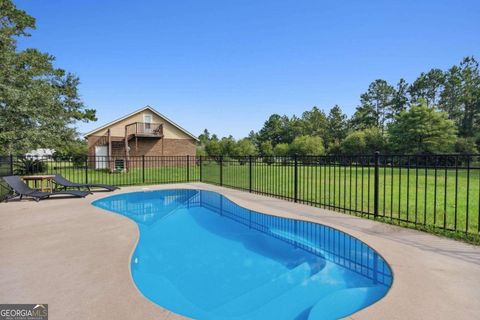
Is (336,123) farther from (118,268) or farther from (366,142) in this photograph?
(118,268)

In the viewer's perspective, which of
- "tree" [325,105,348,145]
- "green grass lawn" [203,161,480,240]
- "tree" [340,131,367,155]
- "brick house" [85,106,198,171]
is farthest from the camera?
"tree" [325,105,348,145]

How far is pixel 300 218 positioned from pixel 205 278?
2.98 m

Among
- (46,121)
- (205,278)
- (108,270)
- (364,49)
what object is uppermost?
(364,49)

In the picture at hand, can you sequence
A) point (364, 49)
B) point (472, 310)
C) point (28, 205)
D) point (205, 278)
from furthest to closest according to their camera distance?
point (364, 49) < point (28, 205) < point (205, 278) < point (472, 310)

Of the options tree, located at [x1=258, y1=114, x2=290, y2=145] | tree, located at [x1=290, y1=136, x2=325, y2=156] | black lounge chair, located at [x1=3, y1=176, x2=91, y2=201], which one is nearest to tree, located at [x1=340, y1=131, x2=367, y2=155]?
tree, located at [x1=290, y1=136, x2=325, y2=156]

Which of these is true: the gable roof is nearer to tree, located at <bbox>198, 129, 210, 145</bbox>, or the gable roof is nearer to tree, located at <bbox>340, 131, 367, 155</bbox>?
tree, located at <bbox>340, 131, 367, 155</bbox>

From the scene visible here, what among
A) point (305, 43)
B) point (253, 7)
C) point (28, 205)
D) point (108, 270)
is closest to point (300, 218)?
point (108, 270)

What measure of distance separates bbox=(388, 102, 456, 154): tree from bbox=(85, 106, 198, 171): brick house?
959 inches

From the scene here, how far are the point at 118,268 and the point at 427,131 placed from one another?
3309cm

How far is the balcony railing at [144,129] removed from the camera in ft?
77.7

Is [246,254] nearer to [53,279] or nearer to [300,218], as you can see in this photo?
[300,218]

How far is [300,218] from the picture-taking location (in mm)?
5895

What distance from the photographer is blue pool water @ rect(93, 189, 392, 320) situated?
2859mm

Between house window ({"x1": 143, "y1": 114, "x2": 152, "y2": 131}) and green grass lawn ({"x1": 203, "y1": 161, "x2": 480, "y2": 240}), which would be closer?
green grass lawn ({"x1": 203, "y1": 161, "x2": 480, "y2": 240})
